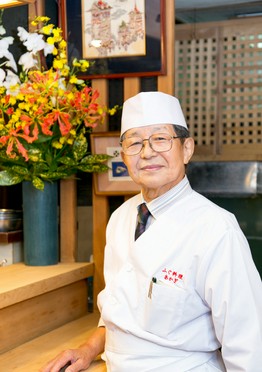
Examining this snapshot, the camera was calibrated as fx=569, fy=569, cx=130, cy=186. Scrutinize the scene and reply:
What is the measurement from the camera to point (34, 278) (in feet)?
6.83

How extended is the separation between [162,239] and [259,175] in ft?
12.0

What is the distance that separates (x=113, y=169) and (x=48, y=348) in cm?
76

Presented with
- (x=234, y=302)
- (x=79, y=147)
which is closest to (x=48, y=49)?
(x=79, y=147)

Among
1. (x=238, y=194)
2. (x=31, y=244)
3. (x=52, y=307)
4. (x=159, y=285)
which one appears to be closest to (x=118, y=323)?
(x=159, y=285)

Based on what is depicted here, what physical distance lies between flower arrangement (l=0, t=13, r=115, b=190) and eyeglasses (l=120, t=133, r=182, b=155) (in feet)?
1.60

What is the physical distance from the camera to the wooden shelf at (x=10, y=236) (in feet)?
7.67

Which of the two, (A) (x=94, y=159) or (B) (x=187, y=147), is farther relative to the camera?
(A) (x=94, y=159)

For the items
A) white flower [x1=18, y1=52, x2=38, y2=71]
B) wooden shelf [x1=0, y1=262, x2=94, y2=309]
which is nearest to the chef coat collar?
wooden shelf [x1=0, y1=262, x2=94, y2=309]

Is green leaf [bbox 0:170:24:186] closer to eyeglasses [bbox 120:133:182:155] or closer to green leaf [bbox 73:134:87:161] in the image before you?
green leaf [bbox 73:134:87:161]

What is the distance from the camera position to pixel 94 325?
89.4 inches

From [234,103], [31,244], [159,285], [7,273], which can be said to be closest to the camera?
[159,285]

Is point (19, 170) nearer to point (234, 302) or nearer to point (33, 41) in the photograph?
point (33, 41)

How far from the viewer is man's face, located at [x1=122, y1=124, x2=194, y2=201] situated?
5.44 feet

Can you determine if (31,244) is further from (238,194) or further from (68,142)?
(238,194)
